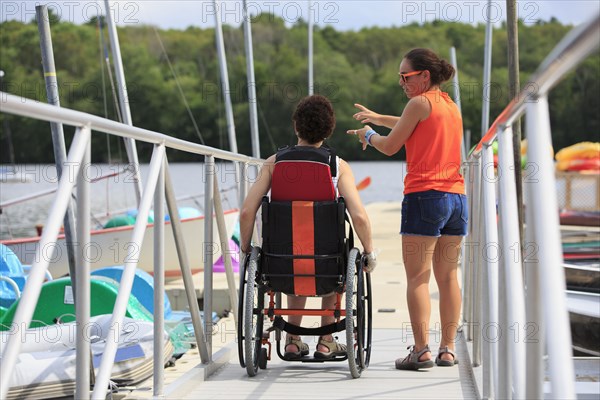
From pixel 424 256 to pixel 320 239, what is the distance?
0.47 meters

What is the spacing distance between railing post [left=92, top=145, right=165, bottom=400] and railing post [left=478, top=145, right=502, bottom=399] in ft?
3.57

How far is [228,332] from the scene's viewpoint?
251 inches

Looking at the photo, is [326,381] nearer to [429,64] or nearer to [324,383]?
[324,383]

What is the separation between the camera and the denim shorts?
400 cm

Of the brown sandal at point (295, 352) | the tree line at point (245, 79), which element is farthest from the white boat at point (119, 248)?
the tree line at point (245, 79)

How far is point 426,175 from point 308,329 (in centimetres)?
82

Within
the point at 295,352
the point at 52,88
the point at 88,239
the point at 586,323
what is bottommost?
the point at 586,323

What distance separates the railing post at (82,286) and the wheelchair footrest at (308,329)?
1681mm

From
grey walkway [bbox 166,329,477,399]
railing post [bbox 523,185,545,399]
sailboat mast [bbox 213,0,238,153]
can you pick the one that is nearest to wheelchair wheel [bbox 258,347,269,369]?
grey walkway [bbox 166,329,477,399]

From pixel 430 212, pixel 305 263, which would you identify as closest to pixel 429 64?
pixel 430 212

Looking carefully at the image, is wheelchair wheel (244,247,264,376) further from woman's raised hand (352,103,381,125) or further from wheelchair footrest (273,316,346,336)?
woman's raised hand (352,103,381,125)

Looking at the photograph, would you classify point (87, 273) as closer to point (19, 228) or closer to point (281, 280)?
point (281, 280)

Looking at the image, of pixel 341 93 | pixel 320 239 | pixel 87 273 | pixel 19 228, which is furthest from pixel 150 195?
pixel 341 93

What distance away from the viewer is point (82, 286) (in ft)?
8.12
